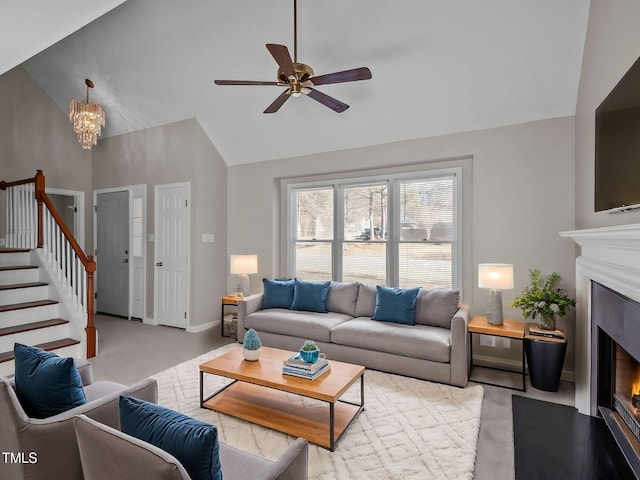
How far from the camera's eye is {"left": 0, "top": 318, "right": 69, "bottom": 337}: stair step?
3525mm

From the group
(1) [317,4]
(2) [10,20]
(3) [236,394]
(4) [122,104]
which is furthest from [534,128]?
(4) [122,104]

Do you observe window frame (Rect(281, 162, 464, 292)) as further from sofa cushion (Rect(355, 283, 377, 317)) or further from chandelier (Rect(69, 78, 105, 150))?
chandelier (Rect(69, 78, 105, 150))

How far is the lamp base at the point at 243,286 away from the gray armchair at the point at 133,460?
11.4 feet

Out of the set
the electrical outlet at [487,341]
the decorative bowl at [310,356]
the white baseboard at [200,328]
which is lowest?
the white baseboard at [200,328]

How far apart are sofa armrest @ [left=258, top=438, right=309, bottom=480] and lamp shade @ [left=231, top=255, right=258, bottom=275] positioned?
3.54 metres

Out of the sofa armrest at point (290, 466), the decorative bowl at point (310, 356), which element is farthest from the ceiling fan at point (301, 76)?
the sofa armrest at point (290, 466)

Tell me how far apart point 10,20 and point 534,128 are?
4.37m

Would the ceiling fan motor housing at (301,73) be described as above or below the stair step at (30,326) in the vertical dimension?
above

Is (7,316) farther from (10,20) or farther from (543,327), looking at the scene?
(543,327)

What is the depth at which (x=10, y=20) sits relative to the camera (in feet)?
7.36

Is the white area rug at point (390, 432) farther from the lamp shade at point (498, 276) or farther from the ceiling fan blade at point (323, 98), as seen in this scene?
the ceiling fan blade at point (323, 98)

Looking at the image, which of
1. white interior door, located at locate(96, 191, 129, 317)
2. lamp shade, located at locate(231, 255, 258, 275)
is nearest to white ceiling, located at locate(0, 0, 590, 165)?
lamp shade, located at locate(231, 255, 258, 275)

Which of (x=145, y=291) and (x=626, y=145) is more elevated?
(x=626, y=145)

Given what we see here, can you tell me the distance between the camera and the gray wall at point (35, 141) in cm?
523
